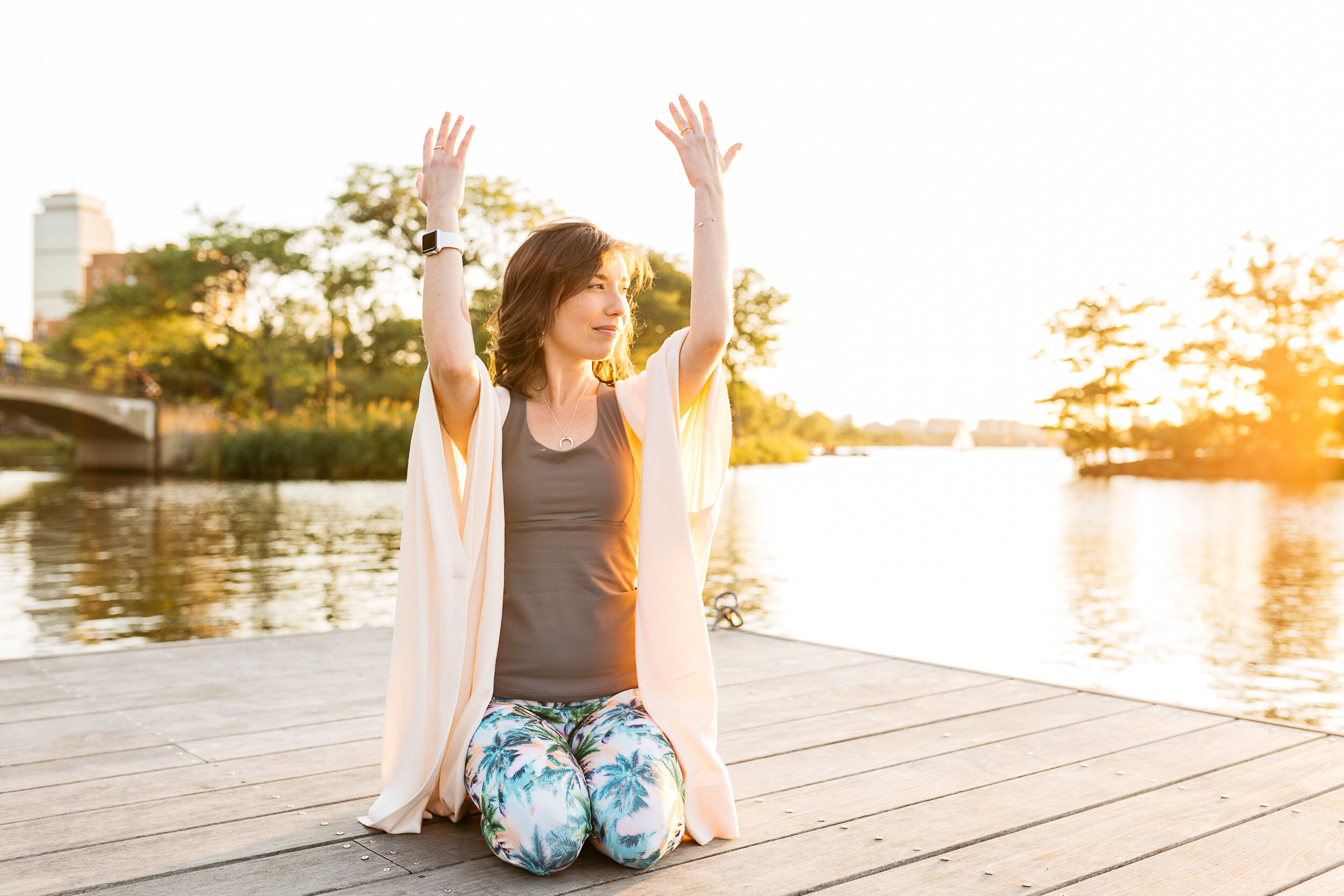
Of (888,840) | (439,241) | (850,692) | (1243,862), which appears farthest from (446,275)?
(850,692)

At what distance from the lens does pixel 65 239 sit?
337 ft

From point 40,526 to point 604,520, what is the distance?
569 inches

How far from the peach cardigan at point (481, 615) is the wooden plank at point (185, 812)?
9.9 inches

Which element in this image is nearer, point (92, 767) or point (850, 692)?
point (92, 767)

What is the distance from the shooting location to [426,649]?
1.98m

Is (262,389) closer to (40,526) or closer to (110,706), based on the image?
(40,526)

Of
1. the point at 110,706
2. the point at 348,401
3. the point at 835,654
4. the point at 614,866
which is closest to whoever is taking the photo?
the point at 614,866

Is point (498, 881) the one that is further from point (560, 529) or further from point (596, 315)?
point (596, 315)

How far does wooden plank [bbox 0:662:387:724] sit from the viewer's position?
2928 mm

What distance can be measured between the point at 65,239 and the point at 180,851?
118 m

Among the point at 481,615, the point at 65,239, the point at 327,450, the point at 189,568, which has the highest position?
the point at 65,239

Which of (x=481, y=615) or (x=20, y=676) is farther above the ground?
(x=481, y=615)

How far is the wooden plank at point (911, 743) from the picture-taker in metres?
2.39

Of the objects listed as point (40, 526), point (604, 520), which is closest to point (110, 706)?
point (604, 520)
